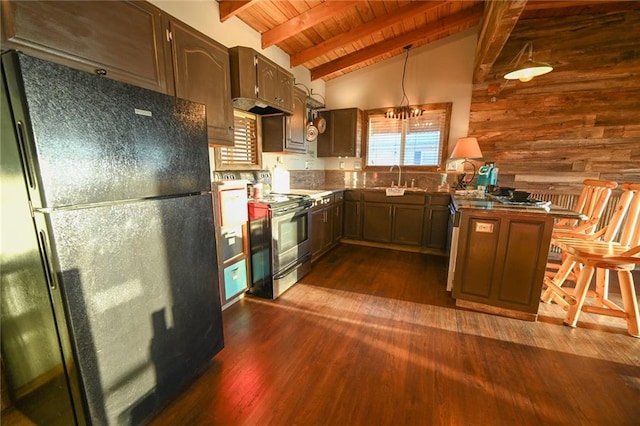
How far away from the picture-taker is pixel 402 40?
3.54 meters

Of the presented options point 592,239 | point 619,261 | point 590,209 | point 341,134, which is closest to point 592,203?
A: point 590,209

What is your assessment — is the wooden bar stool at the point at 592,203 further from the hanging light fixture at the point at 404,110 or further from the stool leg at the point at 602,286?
the hanging light fixture at the point at 404,110

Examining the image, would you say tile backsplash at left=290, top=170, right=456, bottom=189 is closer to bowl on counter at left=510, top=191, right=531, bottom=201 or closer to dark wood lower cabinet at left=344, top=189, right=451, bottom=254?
dark wood lower cabinet at left=344, top=189, right=451, bottom=254

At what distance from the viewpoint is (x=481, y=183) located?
311 centimetres

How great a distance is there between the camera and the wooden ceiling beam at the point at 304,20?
2.49 m

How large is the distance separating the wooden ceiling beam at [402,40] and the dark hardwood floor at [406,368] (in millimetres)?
3336

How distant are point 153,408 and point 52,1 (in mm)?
1906

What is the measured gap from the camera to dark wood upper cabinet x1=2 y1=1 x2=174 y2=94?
1.06 metres

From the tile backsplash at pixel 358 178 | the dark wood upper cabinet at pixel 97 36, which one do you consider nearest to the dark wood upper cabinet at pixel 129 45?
the dark wood upper cabinet at pixel 97 36

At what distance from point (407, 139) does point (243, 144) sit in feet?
8.84

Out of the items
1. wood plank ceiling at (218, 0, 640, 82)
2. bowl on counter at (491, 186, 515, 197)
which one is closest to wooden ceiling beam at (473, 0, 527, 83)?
wood plank ceiling at (218, 0, 640, 82)

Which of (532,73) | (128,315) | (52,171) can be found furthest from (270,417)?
(532,73)

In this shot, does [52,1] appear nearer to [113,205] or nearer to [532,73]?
[113,205]

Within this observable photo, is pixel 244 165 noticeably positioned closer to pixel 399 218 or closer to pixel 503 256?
pixel 399 218
